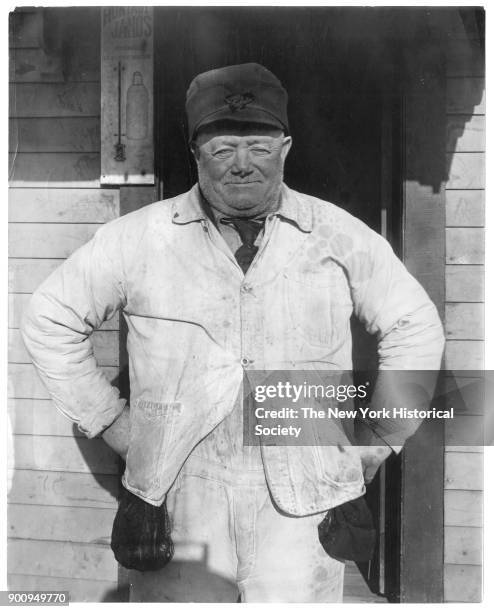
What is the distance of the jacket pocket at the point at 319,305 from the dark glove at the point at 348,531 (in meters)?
0.53

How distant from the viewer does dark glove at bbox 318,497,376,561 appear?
196cm

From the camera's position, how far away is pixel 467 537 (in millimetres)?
2170

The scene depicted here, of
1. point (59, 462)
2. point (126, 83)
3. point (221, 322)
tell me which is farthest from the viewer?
point (59, 462)

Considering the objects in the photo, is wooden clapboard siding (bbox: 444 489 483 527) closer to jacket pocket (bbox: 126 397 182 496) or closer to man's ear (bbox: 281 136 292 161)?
jacket pocket (bbox: 126 397 182 496)

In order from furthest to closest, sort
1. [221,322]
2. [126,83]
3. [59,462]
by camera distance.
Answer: [59,462], [126,83], [221,322]

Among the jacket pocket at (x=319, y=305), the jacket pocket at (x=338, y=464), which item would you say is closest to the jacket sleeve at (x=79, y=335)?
the jacket pocket at (x=319, y=305)

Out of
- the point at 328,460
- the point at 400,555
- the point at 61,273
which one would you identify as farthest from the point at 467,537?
the point at 61,273

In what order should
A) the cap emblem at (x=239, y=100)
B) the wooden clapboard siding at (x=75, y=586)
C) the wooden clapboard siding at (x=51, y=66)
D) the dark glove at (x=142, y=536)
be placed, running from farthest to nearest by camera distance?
the wooden clapboard siding at (x=75, y=586) < the wooden clapboard siding at (x=51, y=66) < the dark glove at (x=142, y=536) < the cap emblem at (x=239, y=100)

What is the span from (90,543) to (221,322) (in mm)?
999

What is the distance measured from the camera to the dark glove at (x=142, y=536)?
199cm

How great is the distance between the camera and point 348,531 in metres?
2.00

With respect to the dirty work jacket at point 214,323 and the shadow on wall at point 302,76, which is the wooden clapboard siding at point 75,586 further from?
the shadow on wall at point 302,76

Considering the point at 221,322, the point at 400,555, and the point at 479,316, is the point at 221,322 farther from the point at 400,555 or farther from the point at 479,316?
the point at 400,555

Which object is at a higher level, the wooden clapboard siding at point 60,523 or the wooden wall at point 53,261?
the wooden wall at point 53,261
